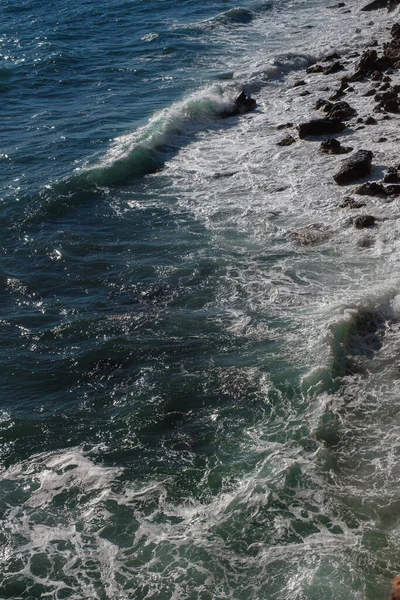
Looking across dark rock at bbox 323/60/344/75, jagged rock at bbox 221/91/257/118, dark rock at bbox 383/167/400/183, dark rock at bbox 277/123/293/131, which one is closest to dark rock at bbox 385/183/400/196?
dark rock at bbox 383/167/400/183

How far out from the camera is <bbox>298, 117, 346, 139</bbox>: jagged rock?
73.0 feet

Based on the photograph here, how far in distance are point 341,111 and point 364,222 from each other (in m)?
7.87

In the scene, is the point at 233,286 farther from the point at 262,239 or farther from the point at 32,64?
the point at 32,64

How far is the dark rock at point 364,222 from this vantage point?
16.5m

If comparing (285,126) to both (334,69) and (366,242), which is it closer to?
(334,69)

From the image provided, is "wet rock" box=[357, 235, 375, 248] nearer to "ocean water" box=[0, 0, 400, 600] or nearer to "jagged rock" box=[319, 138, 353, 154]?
"ocean water" box=[0, 0, 400, 600]

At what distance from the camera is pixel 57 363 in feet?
44.2

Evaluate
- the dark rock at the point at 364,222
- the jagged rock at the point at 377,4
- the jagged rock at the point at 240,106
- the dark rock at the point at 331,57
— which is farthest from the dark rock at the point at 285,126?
the jagged rock at the point at 377,4

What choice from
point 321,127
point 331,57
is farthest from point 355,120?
point 331,57

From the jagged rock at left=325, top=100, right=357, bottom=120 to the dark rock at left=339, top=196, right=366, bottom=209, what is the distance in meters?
6.06

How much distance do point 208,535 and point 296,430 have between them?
7.65 ft

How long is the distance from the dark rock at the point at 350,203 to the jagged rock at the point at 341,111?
6.06 metres

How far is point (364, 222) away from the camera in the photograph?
54.0 ft

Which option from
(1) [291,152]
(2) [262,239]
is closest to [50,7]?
(1) [291,152]
